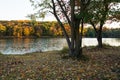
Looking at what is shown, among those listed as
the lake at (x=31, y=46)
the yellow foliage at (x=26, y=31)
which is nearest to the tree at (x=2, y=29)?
the yellow foliage at (x=26, y=31)

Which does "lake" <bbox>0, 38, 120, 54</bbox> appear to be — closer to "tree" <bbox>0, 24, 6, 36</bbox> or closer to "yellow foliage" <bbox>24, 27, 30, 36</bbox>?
"yellow foliage" <bbox>24, 27, 30, 36</bbox>

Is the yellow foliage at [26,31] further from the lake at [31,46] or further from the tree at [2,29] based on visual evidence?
the lake at [31,46]

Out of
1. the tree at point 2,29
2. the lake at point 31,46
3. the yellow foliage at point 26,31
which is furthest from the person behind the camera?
the yellow foliage at point 26,31

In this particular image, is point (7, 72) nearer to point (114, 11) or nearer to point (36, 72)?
point (36, 72)

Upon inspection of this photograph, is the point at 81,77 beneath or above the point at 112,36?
above

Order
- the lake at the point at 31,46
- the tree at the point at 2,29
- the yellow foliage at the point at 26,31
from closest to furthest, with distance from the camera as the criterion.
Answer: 1. the lake at the point at 31,46
2. the tree at the point at 2,29
3. the yellow foliage at the point at 26,31

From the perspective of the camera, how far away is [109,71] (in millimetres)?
14820

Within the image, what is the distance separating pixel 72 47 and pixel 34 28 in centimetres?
13513

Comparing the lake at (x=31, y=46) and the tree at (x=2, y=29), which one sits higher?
the lake at (x=31, y=46)

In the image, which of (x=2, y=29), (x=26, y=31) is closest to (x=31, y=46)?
(x=26, y=31)

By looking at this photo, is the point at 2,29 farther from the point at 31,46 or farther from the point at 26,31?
the point at 31,46

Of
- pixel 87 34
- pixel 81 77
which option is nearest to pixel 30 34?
pixel 87 34

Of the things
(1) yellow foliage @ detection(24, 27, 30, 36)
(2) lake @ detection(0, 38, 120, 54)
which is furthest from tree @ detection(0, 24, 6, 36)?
(2) lake @ detection(0, 38, 120, 54)

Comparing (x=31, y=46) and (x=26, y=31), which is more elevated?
(x=31, y=46)
